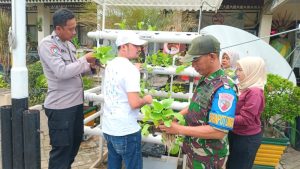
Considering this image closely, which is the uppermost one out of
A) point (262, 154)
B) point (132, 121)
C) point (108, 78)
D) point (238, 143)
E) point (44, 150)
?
point (108, 78)

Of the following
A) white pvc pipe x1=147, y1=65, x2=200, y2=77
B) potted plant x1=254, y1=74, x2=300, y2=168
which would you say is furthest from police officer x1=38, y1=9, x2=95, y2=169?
potted plant x1=254, y1=74, x2=300, y2=168

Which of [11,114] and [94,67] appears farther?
[94,67]

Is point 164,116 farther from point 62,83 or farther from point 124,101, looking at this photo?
point 62,83

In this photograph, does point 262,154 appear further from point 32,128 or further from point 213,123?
point 32,128

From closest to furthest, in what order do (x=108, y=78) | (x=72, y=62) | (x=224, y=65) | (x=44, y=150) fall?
(x=108, y=78) → (x=72, y=62) → (x=224, y=65) → (x=44, y=150)

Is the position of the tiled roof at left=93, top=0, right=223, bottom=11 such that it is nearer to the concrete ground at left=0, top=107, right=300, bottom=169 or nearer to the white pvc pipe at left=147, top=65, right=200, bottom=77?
the white pvc pipe at left=147, top=65, right=200, bottom=77

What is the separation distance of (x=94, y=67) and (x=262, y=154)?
228 cm

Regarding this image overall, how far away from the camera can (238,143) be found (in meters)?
2.32

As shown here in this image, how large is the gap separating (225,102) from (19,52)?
1.41m

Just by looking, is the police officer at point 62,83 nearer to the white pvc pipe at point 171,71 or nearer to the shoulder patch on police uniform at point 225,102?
the white pvc pipe at point 171,71

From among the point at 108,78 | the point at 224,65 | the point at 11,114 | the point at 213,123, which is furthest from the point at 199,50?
the point at 224,65

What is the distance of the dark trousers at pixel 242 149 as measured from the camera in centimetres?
230

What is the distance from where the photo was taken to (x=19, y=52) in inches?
75.5

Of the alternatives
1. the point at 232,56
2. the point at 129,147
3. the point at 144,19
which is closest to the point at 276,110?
the point at 232,56
